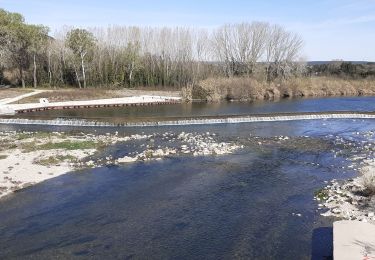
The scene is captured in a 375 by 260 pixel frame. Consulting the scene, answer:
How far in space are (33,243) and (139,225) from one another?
11.0 ft

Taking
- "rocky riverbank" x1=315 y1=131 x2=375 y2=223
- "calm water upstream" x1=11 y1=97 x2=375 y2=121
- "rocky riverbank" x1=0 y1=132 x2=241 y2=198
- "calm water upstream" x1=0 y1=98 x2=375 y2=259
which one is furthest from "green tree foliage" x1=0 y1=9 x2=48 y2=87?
"rocky riverbank" x1=315 y1=131 x2=375 y2=223

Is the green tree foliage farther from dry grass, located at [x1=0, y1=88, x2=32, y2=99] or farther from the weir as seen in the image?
the weir

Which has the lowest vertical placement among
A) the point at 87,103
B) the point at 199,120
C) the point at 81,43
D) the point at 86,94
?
the point at 199,120

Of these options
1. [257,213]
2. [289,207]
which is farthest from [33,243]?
[289,207]

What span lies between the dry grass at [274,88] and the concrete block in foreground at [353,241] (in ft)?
136

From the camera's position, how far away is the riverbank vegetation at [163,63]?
56000mm

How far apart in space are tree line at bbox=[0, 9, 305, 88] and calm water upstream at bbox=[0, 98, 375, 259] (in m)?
37.9

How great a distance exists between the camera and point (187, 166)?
70.9 ft

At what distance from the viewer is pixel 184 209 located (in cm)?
1584

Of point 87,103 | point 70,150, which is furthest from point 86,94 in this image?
point 70,150

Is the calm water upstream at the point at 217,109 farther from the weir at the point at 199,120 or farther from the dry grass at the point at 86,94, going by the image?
the dry grass at the point at 86,94

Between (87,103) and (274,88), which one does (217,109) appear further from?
(274,88)

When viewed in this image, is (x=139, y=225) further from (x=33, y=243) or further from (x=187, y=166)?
(x=187, y=166)

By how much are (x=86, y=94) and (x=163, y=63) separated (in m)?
16.0
